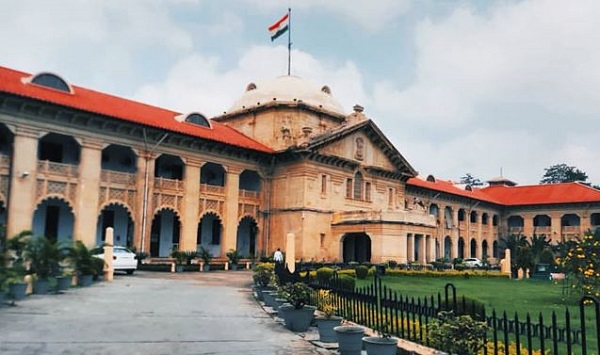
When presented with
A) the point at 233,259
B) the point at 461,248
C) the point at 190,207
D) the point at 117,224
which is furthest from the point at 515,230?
the point at 117,224

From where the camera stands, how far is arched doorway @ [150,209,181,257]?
31844 mm

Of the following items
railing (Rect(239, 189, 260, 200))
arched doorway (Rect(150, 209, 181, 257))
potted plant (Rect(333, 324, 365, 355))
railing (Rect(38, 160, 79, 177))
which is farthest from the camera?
railing (Rect(239, 189, 260, 200))

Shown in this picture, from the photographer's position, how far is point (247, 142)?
3547cm

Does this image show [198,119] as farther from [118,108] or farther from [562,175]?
[562,175]

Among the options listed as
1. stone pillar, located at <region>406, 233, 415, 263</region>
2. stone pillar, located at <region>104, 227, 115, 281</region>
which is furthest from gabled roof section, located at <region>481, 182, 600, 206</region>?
stone pillar, located at <region>104, 227, 115, 281</region>

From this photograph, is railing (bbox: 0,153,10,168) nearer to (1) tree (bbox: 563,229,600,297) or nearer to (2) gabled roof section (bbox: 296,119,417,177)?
(2) gabled roof section (bbox: 296,119,417,177)

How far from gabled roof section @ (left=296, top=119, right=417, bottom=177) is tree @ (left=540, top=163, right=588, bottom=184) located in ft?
186

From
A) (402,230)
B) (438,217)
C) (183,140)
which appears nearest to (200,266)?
(183,140)

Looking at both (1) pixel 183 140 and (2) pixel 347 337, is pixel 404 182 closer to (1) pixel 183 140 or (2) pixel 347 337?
(1) pixel 183 140

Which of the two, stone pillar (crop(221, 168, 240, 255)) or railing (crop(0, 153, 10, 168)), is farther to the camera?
stone pillar (crop(221, 168, 240, 255))

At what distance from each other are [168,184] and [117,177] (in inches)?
120

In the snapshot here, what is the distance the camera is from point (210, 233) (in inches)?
1369

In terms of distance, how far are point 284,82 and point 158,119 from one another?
13394mm

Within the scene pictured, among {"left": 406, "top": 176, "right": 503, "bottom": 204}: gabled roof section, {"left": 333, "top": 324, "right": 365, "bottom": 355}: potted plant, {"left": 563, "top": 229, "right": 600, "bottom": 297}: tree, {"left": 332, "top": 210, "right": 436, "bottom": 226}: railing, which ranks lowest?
{"left": 333, "top": 324, "right": 365, "bottom": 355}: potted plant
